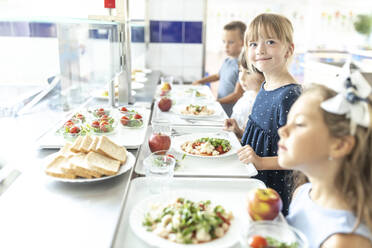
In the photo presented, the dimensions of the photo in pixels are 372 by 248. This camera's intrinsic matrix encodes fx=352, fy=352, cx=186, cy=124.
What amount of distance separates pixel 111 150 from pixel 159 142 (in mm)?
232

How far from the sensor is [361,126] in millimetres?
812

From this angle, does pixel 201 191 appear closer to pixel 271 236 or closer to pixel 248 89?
pixel 271 236

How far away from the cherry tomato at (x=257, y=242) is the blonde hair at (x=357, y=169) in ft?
0.78

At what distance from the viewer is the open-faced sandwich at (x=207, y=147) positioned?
1.41 meters

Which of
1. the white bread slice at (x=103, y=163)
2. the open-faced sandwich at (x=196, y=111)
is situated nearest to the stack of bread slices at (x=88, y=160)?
the white bread slice at (x=103, y=163)

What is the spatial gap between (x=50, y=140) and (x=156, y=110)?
2.62 feet

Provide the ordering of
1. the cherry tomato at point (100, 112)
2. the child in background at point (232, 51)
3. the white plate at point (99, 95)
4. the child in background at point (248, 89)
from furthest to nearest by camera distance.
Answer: the child in background at point (232, 51) → the white plate at point (99, 95) → the child in background at point (248, 89) → the cherry tomato at point (100, 112)

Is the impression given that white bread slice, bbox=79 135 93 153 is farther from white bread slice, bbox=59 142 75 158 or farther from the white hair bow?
the white hair bow

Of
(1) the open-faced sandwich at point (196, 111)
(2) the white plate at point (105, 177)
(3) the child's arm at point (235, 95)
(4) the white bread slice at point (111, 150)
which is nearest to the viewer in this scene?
(2) the white plate at point (105, 177)

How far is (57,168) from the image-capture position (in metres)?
1.12

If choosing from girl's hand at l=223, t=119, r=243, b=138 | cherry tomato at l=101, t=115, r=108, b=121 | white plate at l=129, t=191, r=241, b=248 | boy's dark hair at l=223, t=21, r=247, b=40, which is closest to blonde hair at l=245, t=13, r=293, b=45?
girl's hand at l=223, t=119, r=243, b=138

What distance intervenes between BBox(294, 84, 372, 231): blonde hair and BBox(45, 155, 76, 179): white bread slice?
0.76m

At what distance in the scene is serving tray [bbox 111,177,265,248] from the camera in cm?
94

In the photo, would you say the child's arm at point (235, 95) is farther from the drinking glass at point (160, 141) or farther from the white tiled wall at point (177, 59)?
the drinking glass at point (160, 141)
